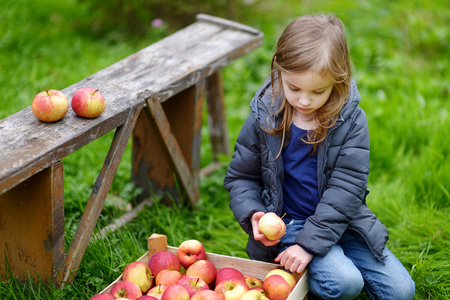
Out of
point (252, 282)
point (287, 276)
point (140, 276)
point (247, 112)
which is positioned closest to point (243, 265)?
point (252, 282)

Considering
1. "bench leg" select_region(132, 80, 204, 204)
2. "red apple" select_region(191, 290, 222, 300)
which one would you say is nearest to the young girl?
"red apple" select_region(191, 290, 222, 300)

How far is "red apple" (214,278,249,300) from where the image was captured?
1972 mm

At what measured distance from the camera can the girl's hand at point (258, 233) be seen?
2.08 m

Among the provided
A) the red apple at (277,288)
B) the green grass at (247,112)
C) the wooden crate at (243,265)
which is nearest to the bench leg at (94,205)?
the green grass at (247,112)

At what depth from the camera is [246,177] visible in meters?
2.31

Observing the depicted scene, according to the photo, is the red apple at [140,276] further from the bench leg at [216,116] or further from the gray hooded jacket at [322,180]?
the bench leg at [216,116]

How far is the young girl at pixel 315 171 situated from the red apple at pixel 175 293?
38 cm

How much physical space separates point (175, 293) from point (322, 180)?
Result: 776 millimetres

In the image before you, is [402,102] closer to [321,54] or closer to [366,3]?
[321,54]

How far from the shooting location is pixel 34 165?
1.83 m

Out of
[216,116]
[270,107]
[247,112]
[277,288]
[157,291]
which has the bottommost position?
[247,112]

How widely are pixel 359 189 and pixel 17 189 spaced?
1427 mm

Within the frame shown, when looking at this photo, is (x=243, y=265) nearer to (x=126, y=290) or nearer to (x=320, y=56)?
(x=126, y=290)

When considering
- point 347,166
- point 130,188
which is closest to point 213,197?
point 130,188
